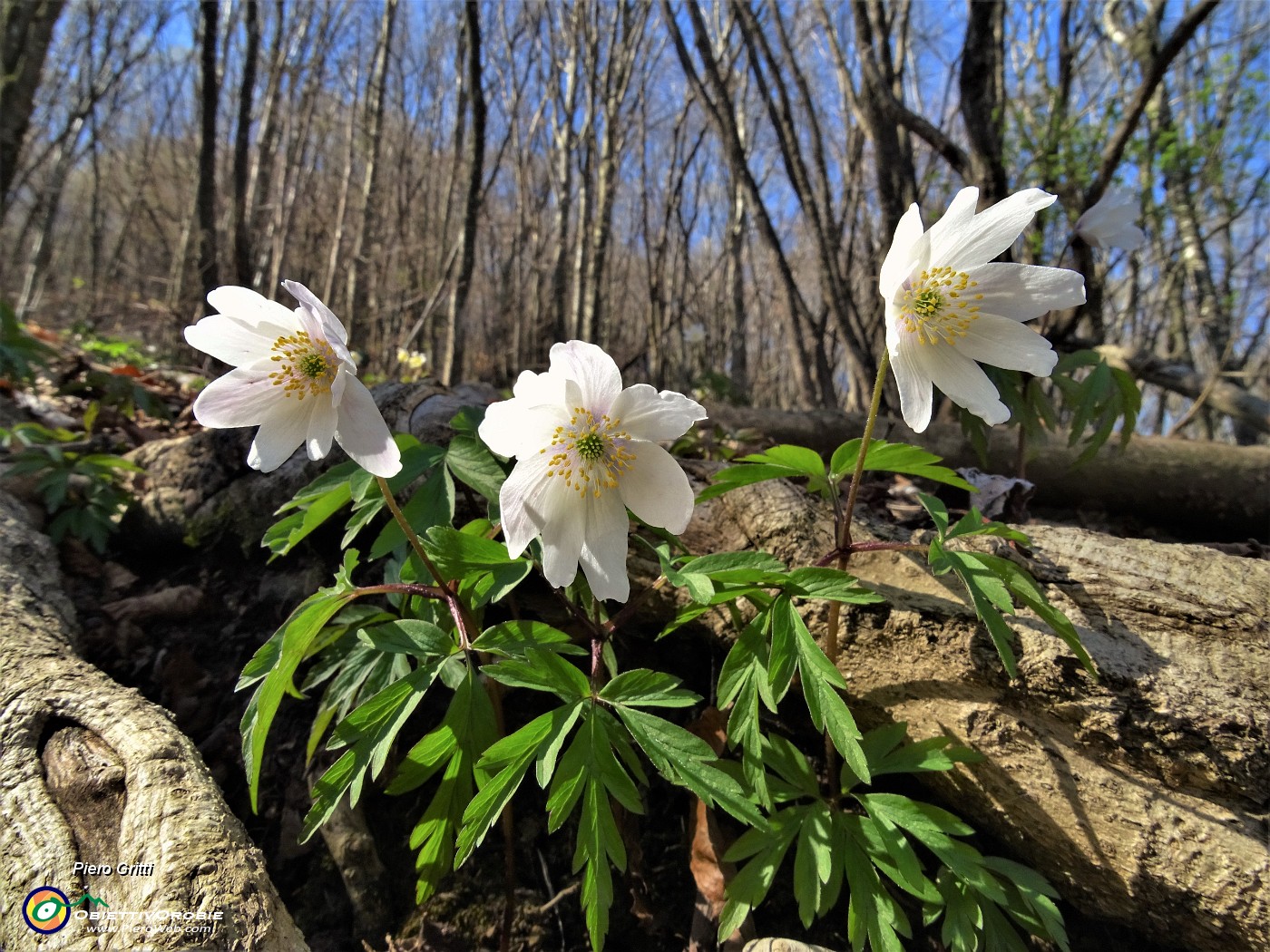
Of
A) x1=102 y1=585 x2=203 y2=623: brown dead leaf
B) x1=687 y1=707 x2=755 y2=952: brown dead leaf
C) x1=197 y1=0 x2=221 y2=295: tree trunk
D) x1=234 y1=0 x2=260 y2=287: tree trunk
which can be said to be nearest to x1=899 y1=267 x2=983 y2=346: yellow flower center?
x1=687 y1=707 x2=755 y2=952: brown dead leaf

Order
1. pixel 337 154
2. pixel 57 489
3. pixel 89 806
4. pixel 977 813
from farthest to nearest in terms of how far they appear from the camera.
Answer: pixel 337 154
pixel 57 489
pixel 977 813
pixel 89 806

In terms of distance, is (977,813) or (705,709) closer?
(977,813)

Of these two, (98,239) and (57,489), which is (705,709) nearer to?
(57,489)

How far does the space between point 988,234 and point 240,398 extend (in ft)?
5.30

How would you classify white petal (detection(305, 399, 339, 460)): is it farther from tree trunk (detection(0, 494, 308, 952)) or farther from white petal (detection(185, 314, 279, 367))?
tree trunk (detection(0, 494, 308, 952))

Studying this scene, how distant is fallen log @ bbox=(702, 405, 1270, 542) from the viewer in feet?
10.5

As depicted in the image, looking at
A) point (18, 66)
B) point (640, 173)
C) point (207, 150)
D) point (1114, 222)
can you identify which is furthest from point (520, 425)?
point (640, 173)

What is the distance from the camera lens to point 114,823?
1221 mm

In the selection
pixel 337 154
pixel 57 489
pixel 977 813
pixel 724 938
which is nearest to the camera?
pixel 724 938

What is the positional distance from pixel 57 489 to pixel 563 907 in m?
2.43

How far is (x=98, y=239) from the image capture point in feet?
61.7

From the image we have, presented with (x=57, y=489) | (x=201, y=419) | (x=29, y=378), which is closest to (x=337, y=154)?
(x=29, y=378)

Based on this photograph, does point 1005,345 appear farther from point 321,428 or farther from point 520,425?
point 321,428

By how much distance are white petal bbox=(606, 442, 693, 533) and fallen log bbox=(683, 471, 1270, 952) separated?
64cm
